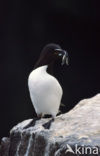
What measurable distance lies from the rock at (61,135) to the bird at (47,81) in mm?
141

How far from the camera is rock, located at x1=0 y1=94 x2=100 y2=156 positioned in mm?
4090

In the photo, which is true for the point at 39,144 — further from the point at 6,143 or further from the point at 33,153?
the point at 6,143

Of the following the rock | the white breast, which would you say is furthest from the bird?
the rock

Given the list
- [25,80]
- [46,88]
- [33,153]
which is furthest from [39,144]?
[25,80]

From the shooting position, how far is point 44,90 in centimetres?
472

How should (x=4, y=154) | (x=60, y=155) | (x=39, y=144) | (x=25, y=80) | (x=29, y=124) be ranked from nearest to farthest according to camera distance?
(x=60, y=155) → (x=39, y=144) → (x=29, y=124) → (x=4, y=154) → (x=25, y=80)

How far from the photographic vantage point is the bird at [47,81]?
4.70m

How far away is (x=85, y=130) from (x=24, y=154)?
0.64 meters

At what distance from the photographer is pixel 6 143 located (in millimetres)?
5230

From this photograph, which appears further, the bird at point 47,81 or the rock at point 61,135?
the bird at point 47,81

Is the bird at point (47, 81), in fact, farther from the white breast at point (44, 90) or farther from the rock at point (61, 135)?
the rock at point (61, 135)

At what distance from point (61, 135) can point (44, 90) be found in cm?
51

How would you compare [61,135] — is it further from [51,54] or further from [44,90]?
[51,54]

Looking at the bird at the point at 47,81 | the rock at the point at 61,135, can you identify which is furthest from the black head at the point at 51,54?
the rock at the point at 61,135
